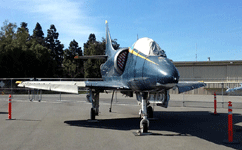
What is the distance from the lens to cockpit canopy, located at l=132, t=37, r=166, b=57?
928 centimetres

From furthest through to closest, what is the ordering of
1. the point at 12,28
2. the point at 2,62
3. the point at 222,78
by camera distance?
the point at 12,28, the point at 2,62, the point at 222,78

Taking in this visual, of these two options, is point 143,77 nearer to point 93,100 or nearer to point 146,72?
point 146,72

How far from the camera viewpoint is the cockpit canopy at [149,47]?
9.28 m

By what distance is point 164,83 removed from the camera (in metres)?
7.90

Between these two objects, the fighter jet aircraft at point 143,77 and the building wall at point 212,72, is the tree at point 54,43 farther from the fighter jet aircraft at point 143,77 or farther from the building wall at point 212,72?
the fighter jet aircraft at point 143,77

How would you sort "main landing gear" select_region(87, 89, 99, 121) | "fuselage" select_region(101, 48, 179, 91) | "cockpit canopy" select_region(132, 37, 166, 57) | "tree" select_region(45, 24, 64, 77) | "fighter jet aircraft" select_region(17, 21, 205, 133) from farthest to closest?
"tree" select_region(45, 24, 64, 77) → "main landing gear" select_region(87, 89, 99, 121) → "cockpit canopy" select_region(132, 37, 166, 57) → "fighter jet aircraft" select_region(17, 21, 205, 133) → "fuselage" select_region(101, 48, 179, 91)

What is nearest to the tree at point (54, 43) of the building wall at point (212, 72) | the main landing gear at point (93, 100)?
the building wall at point (212, 72)

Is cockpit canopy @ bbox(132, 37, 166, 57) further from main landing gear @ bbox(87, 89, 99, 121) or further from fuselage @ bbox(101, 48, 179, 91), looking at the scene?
main landing gear @ bbox(87, 89, 99, 121)

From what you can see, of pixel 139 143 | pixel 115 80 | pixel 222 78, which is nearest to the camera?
pixel 139 143

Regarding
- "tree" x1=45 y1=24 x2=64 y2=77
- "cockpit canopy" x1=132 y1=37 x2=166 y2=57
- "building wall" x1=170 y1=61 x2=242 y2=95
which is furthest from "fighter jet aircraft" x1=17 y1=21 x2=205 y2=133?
"tree" x1=45 y1=24 x2=64 y2=77

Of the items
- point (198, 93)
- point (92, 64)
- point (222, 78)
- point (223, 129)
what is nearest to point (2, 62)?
point (92, 64)

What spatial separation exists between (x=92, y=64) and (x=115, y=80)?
41.0 metres

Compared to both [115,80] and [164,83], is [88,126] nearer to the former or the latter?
[115,80]

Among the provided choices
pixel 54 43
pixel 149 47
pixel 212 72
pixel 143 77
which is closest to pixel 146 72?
pixel 143 77
